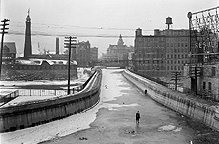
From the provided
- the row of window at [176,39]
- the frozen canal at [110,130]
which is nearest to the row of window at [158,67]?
the row of window at [176,39]

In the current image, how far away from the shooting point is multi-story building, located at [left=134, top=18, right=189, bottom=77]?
325 feet

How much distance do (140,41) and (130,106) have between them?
7375 cm

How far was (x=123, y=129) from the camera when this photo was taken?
19000 mm

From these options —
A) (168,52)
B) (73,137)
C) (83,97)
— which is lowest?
(73,137)

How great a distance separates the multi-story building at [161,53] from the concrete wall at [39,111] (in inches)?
2950

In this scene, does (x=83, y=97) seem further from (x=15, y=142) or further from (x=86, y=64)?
(x=86, y=64)

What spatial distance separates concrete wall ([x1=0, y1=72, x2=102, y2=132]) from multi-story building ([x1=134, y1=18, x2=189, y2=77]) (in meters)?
74.9

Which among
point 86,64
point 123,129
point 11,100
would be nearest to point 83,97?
point 123,129

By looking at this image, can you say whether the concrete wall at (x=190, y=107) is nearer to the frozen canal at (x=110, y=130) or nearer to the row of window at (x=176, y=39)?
the frozen canal at (x=110, y=130)

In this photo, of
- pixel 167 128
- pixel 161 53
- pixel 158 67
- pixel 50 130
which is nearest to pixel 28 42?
pixel 158 67

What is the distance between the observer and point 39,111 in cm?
2002

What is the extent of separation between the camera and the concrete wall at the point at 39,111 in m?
17.3

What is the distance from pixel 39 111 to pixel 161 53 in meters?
86.2

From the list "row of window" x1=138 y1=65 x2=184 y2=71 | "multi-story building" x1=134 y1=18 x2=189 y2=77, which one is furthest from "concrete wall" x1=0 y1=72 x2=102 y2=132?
"multi-story building" x1=134 y1=18 x2=189 y2=77
